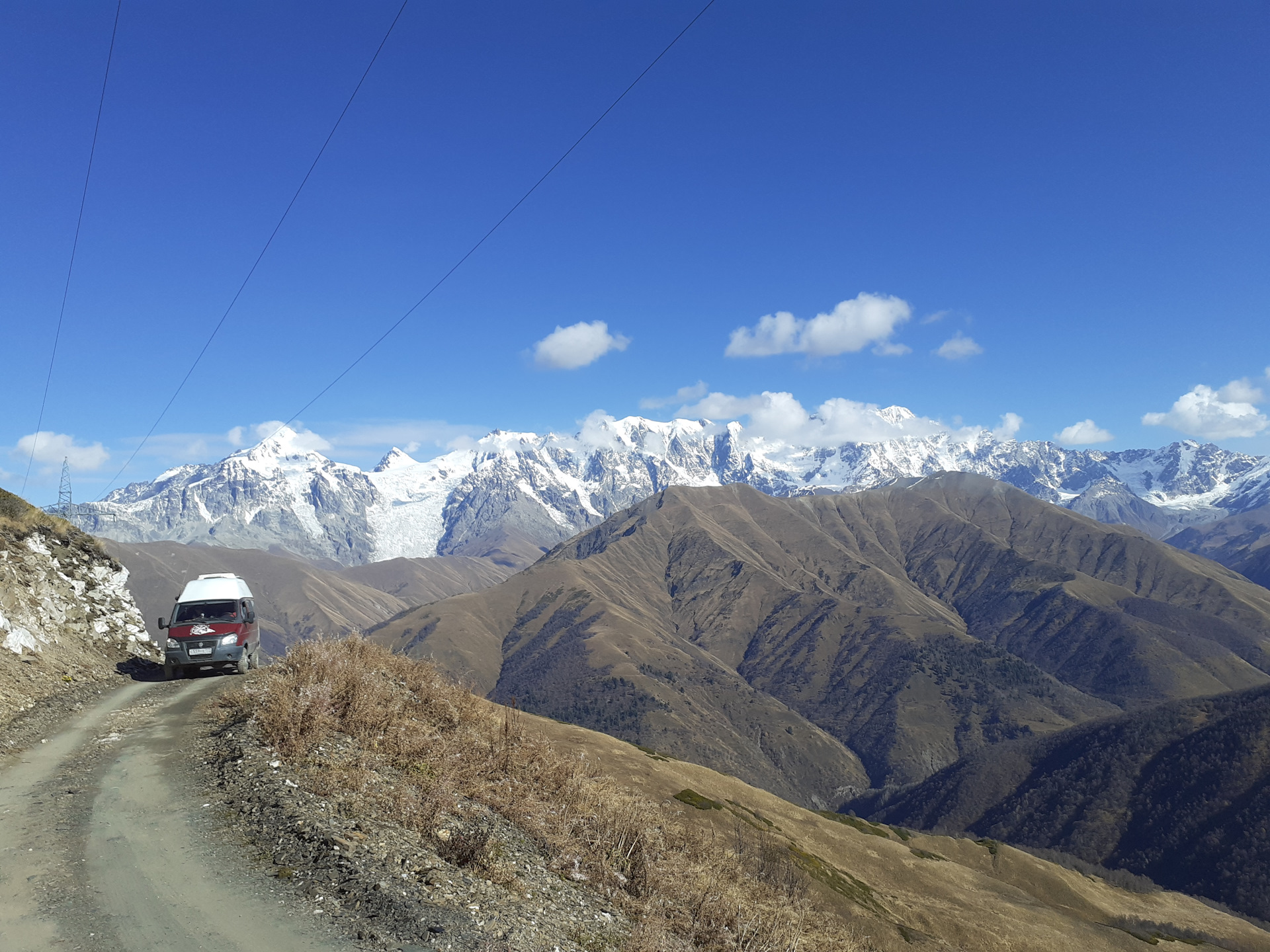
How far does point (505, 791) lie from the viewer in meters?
18.7

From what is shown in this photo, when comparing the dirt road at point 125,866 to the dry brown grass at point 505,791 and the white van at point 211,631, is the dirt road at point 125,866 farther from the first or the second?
the white van at point 211,631

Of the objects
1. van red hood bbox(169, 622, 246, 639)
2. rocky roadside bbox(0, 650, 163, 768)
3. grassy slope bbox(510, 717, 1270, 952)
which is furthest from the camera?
grassy slope bbox(510, 717, 1270, 952)

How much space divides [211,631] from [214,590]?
3.77 m

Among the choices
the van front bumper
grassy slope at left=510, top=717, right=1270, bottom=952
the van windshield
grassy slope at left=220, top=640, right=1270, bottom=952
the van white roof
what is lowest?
grassy slope at left=510, top=717, right=1270, bottom=952

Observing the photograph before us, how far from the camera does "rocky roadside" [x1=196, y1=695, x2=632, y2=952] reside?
37.1ft

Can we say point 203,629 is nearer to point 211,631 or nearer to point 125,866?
point 211,631

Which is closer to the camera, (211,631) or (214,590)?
(211,631)

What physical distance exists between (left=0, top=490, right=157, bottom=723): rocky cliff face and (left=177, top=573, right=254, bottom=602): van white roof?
358 centimetres

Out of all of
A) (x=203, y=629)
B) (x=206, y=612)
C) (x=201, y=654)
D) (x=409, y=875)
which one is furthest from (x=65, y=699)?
(x=409, y=875)

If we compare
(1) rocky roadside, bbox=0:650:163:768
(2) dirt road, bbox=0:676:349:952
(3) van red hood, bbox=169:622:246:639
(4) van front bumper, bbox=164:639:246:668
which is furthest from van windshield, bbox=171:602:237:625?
(2) dirt road, bbox=0:676:349:952

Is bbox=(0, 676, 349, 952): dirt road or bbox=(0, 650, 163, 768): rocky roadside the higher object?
bbox=(0, 650, 163, 768): rocky roadside

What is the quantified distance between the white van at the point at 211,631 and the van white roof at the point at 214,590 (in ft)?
0.09

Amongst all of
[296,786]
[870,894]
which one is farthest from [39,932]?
[870,894]

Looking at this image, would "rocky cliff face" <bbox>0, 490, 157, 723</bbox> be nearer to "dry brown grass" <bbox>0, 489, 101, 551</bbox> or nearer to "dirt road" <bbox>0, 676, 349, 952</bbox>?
"dry brown grass" <bbox>0, 489, 101, 551</bbox>
